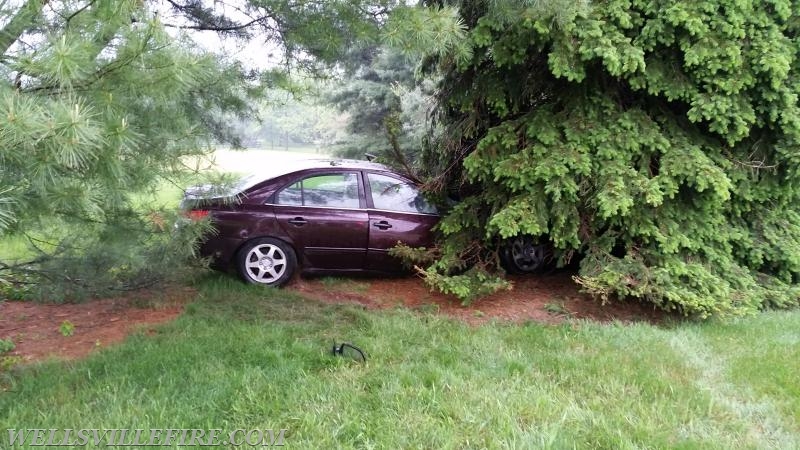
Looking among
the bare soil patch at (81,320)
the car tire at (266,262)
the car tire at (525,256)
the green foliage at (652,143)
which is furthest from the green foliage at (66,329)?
the car tire at (525,256)

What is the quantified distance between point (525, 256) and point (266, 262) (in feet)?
9.76

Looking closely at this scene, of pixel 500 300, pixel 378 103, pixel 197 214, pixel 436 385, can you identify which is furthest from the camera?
pixel 378 103

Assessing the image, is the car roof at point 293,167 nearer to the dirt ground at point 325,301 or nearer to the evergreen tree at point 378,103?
the dirt ground at point 325,301

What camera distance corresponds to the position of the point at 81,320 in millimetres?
4781

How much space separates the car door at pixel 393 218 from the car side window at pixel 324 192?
7.8 inches

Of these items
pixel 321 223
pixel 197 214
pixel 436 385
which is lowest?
pixel 436 385

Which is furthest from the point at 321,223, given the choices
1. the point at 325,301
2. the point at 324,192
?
the point at 325,301

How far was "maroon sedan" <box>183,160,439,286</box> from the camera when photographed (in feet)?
18.2

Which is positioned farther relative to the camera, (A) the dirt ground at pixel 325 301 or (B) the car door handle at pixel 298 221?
(B) the car door handle at pixel 298 221

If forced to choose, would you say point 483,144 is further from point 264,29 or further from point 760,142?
point 760,142

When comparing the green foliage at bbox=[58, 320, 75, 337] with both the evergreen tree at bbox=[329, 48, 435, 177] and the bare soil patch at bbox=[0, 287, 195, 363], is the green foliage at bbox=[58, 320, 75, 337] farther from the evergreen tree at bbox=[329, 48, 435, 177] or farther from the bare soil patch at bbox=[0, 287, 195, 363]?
the evergreen tree at bbox=[329, 48, 435, 177]

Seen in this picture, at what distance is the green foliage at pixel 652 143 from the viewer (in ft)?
15.0

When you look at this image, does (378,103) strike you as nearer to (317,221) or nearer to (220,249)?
(317,221)

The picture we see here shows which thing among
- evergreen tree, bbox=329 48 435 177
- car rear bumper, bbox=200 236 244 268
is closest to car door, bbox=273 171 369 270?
car rear bumper, bbox=200 236 244 268
